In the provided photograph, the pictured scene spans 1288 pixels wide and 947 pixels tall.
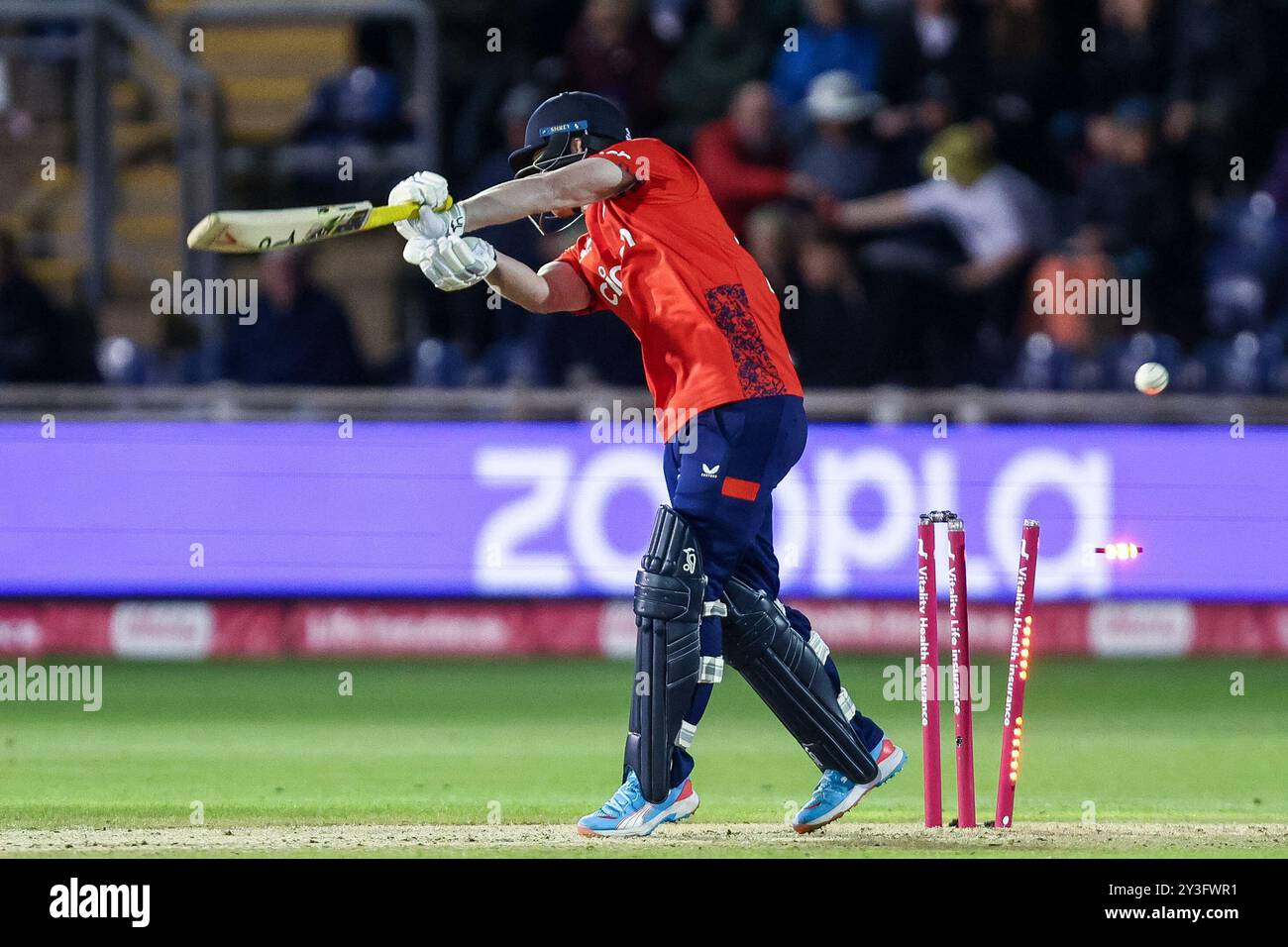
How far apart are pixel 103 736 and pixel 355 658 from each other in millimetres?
2449

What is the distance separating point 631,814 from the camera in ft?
22.3

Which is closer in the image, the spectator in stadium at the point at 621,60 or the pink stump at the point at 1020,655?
the pink stump at the point at 1020,655

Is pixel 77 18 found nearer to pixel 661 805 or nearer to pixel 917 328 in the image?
pixel 917 328

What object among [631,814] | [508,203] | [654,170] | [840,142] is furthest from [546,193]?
[840,142]

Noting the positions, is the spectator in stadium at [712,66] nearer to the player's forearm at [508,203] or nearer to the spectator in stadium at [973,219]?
the spectator in stadium at [973,219]

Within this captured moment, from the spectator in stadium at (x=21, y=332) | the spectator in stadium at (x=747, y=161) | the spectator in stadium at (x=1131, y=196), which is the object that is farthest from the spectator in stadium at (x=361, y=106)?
the spectator in stadium at (x=1131, y=196)

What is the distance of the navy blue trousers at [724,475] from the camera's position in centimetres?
675

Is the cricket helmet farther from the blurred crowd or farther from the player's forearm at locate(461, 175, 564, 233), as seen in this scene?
the blurred crowd

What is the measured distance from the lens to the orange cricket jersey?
6785 mm

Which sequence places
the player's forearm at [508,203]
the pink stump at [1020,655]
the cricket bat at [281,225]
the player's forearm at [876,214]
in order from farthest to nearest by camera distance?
the player's forearm at [876,214] → the pink stump at [1020,655] → the player's forearm at [508,203] → the cricket bat at [281,225]

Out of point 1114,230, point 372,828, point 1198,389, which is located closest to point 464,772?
point 372,828

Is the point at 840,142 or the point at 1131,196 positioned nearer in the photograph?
the point at 1131,196

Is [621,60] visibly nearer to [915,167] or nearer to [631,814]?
[915,167]

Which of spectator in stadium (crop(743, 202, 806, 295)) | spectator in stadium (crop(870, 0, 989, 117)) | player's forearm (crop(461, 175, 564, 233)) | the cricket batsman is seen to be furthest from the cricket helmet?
spectator in stadium (crop(870, 0, 989, 117))
